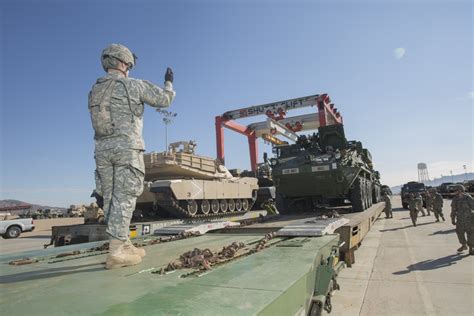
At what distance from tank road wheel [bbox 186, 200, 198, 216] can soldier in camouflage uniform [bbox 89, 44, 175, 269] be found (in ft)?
31.0

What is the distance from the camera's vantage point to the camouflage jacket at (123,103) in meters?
3.35

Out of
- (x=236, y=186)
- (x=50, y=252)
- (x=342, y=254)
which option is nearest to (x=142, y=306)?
(x=50, y=252)

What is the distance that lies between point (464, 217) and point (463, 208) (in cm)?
19

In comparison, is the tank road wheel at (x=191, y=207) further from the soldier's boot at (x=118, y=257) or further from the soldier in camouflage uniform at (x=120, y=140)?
the soldier's boot at (x=118, y=257)

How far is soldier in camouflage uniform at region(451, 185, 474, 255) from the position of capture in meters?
7.27

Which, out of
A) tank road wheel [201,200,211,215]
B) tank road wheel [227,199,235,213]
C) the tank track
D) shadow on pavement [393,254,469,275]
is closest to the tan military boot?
shadow on pavement [393,254,469,275]

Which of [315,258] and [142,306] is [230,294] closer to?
[142,306]

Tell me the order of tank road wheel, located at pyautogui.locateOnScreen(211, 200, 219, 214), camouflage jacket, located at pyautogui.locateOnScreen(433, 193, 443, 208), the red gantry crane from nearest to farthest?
camouflage jacket, located at pyautogui.locateOnScreen(433, 193, 443, 208) → tank road wheel, located at pyautogui.locateOnScreen(211, 200, 219, 214) → the red gantry crane

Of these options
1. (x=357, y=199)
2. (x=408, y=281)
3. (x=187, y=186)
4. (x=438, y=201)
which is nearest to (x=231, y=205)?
(x=187, y=186)

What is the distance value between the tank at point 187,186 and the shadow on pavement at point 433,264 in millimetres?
7431

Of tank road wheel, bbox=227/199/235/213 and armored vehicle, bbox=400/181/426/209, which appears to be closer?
tank road wheel, bbox=227/199/235/213

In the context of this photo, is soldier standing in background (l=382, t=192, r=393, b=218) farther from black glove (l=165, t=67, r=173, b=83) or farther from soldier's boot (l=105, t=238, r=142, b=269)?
soldier's boot (l=105, t=238, r=142, b=269)

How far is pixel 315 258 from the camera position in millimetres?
2873

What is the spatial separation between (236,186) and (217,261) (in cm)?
1314
